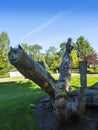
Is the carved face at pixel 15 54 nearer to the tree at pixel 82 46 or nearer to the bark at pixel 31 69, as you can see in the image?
the bark at pixel 31 69

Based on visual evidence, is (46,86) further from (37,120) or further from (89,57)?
(89,57)

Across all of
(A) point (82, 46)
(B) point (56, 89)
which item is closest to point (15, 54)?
(B) point (56, 89)

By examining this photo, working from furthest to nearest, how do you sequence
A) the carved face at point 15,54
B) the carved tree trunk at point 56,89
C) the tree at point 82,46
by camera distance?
the tree at point 82,46
the carved tree trunk at point 56,89
the carved face at point 15,54

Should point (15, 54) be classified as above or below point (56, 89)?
above

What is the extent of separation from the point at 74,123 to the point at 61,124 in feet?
1.15

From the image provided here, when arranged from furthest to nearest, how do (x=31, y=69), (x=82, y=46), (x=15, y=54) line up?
(x=82, y=46) → (x=31, y=69) → (x=15, y=54)

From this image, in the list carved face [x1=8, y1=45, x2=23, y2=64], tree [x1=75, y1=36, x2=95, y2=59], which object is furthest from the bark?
tree [x1=75, y1=36, x2=95, y2=59]

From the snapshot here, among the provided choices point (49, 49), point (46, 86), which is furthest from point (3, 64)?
point (49, 49)

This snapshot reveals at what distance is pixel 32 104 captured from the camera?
339 inches

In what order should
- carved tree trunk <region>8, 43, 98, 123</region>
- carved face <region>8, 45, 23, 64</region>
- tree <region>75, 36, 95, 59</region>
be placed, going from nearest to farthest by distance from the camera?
carved face <region>8, 45, 23, 64</region>, carved tree trunk <region>8, 43, 98, 123</region>, tree <region>75, 36, 95, 59</region>

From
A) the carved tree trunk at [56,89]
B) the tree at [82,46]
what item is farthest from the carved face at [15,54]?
the tree at [82,46]

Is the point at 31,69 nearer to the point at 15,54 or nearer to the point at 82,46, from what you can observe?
the point at 15,54

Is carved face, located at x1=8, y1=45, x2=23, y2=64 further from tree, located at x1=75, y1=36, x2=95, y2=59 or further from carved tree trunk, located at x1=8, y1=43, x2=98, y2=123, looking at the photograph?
tree, located at x1=75, y1=36, x2=95, y2=59

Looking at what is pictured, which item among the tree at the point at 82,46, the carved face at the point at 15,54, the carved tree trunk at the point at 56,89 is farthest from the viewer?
the tree at the point at 82,46
